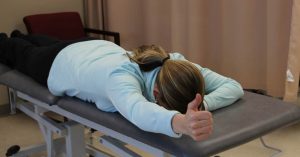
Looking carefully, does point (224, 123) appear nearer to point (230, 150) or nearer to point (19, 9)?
point (230, 150)

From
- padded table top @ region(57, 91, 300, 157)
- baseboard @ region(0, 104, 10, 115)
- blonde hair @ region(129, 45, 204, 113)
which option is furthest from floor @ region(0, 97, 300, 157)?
blonde hair @ region(129, 45, 204, 113)

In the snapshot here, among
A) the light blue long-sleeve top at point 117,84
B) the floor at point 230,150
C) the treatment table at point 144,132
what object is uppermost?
the light blue long-sleeve top at point 117,84

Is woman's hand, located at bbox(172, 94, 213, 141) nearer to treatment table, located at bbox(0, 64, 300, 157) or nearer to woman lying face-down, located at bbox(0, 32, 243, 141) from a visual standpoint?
woman lying face-down, located at bbox(0, 32, 243, 141)

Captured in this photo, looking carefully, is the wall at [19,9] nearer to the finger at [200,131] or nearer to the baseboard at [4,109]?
the baseboard at [4,109]

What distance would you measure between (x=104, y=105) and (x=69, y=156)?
52cm

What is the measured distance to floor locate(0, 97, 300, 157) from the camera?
2484 millimetres

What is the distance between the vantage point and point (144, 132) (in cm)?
134

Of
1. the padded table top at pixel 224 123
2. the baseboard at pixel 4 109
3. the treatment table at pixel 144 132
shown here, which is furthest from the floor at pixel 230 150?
the padded table top at pixel 224 123

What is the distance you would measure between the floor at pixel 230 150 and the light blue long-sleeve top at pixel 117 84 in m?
0.80

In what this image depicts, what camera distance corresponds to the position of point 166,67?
1.43m

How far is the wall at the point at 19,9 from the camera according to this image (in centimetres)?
311

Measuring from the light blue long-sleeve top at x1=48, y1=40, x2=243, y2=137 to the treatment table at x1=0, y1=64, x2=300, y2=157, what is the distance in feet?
0.13

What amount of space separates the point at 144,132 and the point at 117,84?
0.64 ft

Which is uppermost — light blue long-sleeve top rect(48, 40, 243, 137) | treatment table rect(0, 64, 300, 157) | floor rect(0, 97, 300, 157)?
light blue long-sleeve top rect(48, 40, 243, 137)
